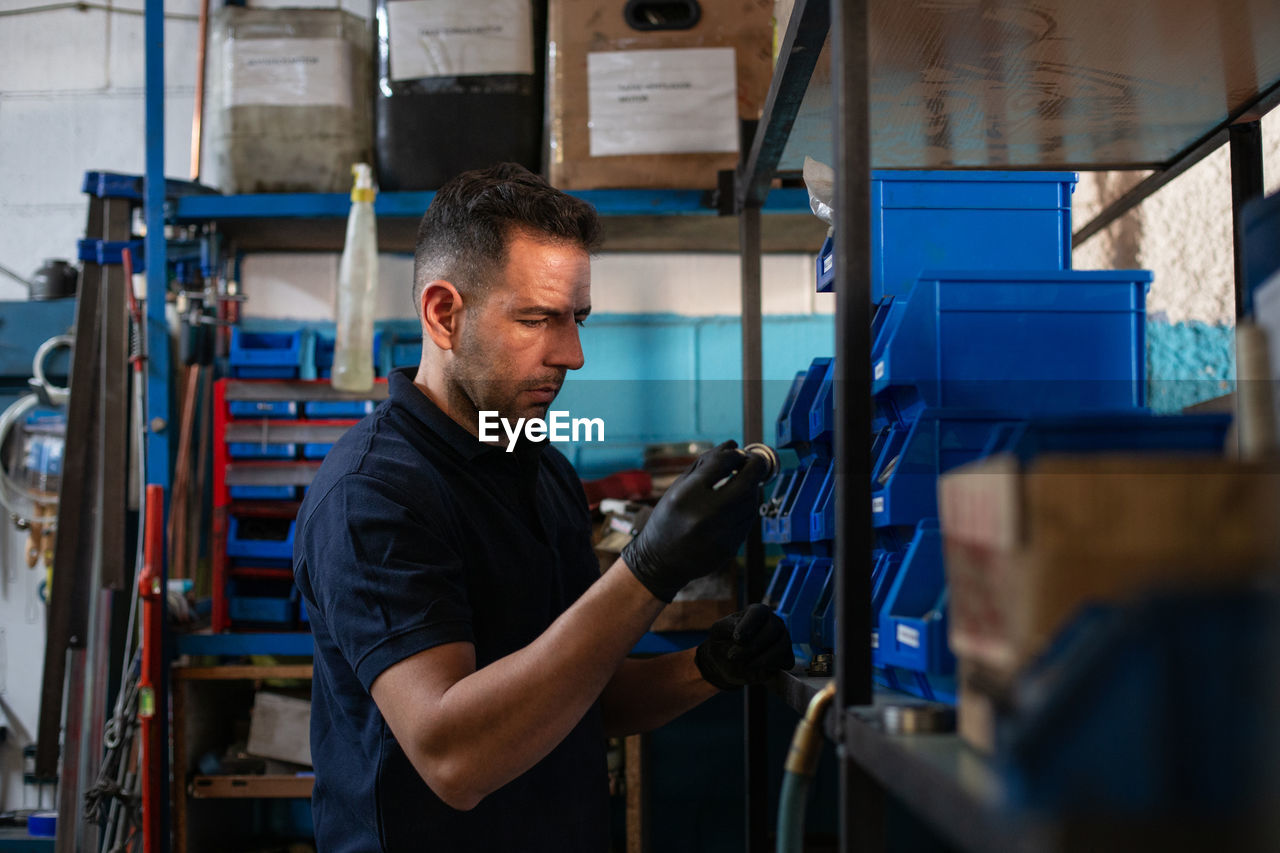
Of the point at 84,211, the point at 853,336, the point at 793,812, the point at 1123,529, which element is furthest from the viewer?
the point at 84,211

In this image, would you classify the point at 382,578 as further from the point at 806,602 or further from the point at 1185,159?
the point at 1185,159

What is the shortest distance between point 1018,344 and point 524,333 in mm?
637

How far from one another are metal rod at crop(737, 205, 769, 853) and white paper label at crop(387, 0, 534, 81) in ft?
3.50

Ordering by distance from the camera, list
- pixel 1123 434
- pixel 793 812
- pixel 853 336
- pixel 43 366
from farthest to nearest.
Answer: pixel 43 366, pixel 853 336, pixel 793 812, pixel 1123 434

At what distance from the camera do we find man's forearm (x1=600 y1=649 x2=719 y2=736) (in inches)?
60.2

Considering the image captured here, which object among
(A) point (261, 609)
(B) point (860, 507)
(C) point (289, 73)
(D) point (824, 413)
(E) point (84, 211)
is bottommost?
(A) point (261, 609)

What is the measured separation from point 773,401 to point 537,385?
159cm

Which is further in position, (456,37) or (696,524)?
(456,37)

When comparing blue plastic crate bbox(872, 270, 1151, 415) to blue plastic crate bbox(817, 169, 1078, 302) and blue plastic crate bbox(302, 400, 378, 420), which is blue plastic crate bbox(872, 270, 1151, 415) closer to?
blue plastic crate bbox(817, 169, 1078, 302)

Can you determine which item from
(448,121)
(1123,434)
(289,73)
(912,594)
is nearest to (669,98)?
(448,121)

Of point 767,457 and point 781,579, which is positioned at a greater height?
point 767,457

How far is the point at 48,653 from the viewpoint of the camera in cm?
263

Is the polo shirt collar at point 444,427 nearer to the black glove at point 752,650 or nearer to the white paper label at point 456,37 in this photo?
the black glove at point 752,650

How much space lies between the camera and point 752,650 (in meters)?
1.36
